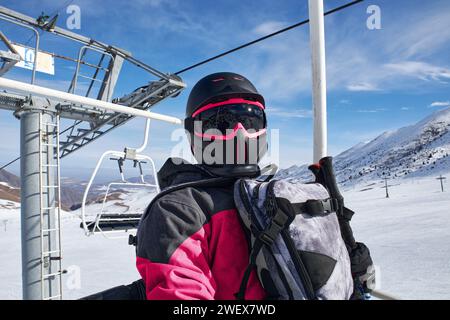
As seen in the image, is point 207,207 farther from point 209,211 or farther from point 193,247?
point 193,247

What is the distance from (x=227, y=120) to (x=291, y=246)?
66 centimetres

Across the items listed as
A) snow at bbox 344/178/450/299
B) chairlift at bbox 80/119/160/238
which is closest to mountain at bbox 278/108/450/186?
snow at bbox 344/178/450/299

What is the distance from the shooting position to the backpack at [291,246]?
1.23m

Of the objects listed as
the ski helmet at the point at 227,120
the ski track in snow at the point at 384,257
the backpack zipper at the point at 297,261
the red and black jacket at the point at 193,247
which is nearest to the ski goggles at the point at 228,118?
the ski helmet at the point at 227,120

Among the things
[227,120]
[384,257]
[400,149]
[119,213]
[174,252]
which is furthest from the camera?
[400,149]

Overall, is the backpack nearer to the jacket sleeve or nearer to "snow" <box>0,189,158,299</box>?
the jacket sleeve

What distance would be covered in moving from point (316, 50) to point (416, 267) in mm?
6638

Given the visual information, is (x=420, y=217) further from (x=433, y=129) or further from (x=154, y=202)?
(x=433, y=129)

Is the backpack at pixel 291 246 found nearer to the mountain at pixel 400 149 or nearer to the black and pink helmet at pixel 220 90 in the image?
the black and pink helmet at pixel 220 90

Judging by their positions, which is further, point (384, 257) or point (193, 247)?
point (384, 257)

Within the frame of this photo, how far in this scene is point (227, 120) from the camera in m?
1.59

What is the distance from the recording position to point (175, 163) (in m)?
1.61

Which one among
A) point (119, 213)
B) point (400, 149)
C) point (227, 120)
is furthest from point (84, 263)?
point (400, 149)
